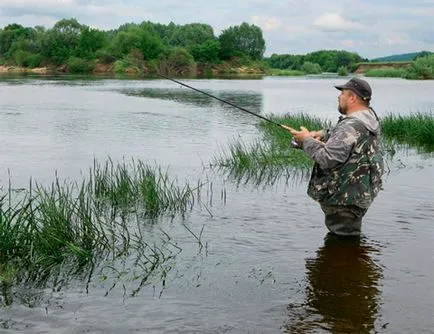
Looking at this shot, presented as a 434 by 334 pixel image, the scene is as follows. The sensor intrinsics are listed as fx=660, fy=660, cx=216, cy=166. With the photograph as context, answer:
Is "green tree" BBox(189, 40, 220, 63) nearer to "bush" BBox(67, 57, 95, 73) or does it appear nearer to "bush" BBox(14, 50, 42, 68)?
"bush" BBox(67, 57, 95, 73)

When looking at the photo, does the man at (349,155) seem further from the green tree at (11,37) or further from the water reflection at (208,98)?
the green tree at (11,37)

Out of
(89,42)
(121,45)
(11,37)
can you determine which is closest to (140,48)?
(121,45)

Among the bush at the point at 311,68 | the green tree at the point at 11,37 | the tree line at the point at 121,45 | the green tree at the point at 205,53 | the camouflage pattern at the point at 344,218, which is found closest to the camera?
the camouflage pattern at the point at 344,218

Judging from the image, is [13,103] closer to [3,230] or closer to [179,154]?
[179,154]

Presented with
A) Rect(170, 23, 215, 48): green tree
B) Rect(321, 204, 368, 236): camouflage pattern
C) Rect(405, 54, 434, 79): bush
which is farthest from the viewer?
Rect(170, 23, 215, 48): green tree

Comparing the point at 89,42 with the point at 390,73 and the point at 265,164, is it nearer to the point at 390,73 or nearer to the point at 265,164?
the point at 390,73

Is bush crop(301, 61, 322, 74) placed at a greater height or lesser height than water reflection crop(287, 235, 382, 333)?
greater

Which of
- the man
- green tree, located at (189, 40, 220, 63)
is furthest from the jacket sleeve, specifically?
green tree, located at (189, 40, 220, 63)

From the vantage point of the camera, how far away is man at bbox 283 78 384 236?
749 cm

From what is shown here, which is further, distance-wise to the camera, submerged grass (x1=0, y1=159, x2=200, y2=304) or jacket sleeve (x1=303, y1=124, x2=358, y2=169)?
jacket sleeve (x1=303, y1=124, x2=358, y2=169)

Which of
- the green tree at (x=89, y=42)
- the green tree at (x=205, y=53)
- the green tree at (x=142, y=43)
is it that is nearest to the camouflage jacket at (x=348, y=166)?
the green tree at (x=142, y=43)

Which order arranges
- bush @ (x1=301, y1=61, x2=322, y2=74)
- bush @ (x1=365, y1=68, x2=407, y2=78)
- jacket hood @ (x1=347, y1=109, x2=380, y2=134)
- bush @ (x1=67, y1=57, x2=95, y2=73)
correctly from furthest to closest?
1. bush @ (x1=301, y1=61, x2=322, y2=74)
2. bush @ (x1=365, y1=68, x2=407, y2=78)
3. bush @ (x1=67, y1=57, x2=95, y2=73)
4. jacket hood @ (x1=347, y1=109, x2=380, y2=134)

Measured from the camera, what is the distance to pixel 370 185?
7777 millimetres

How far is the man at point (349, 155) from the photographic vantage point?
24.6 ft
